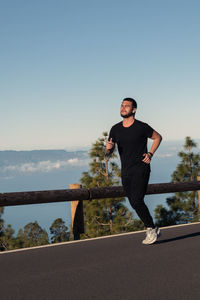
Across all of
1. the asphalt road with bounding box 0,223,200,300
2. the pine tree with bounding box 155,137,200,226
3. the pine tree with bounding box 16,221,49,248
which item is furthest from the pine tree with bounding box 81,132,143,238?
the asphalt road with bounding box 0,223,200,300

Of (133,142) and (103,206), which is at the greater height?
(133,142)

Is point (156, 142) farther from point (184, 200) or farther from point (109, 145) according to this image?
point (184, 200)

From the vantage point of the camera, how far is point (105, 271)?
4.68 meters

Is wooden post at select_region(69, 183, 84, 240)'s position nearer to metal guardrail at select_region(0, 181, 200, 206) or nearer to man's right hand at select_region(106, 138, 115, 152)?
metal guardrail at select_region(0, 181, 200, 206)

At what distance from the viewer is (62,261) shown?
529 cm

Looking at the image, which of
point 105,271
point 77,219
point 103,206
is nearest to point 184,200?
point 103,206

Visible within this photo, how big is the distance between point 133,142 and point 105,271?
1.92 metres

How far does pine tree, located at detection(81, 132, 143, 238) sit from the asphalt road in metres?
16.5

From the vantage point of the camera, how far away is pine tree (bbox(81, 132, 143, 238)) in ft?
81.1

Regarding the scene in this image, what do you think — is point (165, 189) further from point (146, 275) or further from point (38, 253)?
point (146, 275)

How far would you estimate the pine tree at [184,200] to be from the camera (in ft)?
83.4

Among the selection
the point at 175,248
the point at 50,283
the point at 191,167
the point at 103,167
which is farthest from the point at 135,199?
the point at 191,167

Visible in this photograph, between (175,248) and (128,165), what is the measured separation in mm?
1304

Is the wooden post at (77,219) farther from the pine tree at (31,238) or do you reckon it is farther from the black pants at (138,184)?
the pine tree at (31,238)
